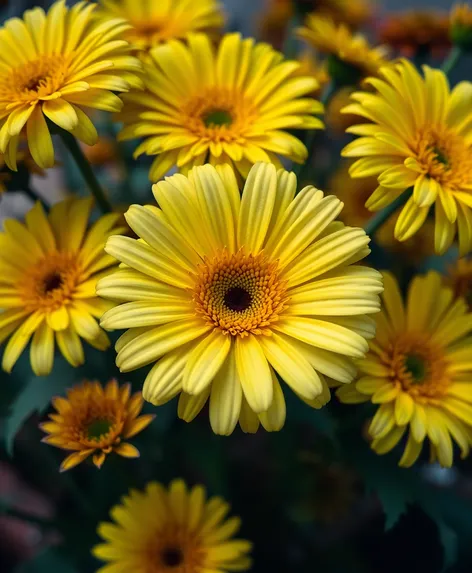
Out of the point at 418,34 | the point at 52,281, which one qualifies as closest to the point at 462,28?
the point at 418,34

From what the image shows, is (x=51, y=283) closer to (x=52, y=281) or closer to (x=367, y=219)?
(x=52, y=281)

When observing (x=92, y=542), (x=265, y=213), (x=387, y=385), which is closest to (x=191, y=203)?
(x=265, y=213)

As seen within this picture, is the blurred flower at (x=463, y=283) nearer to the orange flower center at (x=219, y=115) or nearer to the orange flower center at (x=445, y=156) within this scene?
the orange flower center at (x=445, y=156)

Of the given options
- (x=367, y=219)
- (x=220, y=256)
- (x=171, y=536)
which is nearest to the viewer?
(x=220, y=256)

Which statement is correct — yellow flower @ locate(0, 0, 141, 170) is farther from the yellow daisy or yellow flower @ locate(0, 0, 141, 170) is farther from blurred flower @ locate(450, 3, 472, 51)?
blurred flower @ locate(450, 3, 472, 51)

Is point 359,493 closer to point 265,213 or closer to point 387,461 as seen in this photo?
point 387,461

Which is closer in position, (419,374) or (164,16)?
(419,374)
